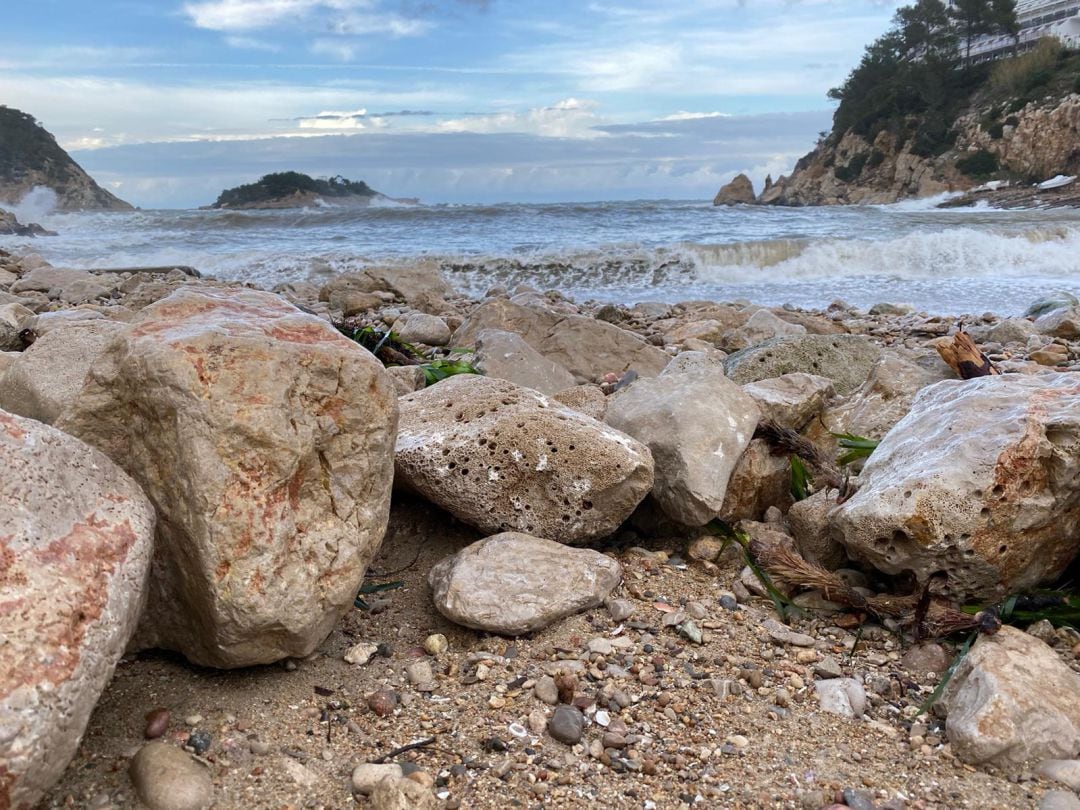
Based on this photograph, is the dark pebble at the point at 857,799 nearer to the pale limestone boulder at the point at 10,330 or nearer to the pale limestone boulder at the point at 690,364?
the pale limestone boulder at the point at 690,364

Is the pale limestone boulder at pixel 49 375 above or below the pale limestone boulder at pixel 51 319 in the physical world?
above

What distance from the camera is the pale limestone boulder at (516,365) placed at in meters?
4.65

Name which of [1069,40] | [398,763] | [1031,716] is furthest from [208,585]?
[1069,40]

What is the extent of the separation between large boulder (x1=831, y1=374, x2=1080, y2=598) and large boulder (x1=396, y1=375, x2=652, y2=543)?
673 mm

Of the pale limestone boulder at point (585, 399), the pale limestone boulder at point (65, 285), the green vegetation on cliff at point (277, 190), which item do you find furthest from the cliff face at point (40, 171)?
the pale limestone boulder at point (585, 399)

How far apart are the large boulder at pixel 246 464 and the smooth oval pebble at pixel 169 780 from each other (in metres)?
0.27

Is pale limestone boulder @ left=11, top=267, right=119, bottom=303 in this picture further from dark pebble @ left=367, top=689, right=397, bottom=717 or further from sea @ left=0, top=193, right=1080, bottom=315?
dark pebble @ left=367, top=689, right=397, bottom=717

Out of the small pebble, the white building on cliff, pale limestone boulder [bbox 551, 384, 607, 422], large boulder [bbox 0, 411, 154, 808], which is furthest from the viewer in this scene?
the white building on cliff

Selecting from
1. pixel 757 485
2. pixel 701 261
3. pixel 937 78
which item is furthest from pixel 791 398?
pixel 937 78

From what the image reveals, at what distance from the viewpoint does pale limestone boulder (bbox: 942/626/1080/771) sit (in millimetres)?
2010

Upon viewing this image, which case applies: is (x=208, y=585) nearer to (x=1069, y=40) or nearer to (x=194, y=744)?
(x=194, y=744)

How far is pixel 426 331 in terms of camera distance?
6949 millimetres

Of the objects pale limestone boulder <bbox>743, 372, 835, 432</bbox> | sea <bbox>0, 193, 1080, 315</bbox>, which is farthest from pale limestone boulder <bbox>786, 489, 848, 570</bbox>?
sea <bbox>0, 193, 1080, 315</bbox>

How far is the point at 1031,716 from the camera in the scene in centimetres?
205
